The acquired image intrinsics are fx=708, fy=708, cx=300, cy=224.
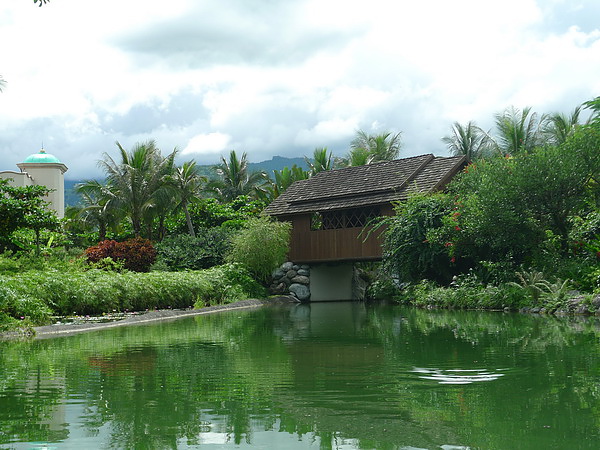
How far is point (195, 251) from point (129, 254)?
9.79 ft

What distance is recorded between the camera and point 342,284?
32.7 m

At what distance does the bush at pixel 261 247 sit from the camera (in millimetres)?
29891

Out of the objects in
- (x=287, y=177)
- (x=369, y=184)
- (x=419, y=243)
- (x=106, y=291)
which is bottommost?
(x=106, y=291)

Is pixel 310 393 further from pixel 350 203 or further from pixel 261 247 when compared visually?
pixel 261 247

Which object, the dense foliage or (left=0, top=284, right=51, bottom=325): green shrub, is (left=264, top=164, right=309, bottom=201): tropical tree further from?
(left=0, top=284, right=51, bottom=325): green shrub

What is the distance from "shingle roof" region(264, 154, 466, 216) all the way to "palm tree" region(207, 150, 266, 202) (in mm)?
14065

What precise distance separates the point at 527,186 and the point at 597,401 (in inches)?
560

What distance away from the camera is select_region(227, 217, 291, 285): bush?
29.9 meters

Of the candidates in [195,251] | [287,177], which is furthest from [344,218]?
[287,177]

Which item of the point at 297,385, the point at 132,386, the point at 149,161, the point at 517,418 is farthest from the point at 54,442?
the point at 149,161

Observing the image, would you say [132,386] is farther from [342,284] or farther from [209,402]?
[342,284]

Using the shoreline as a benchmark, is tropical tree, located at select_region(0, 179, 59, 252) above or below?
above

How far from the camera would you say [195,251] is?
3212 centimetres

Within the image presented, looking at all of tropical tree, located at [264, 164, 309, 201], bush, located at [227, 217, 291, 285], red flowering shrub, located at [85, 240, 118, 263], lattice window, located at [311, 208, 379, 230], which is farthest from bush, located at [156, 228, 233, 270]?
tropical tree, located at [264, 164, 309, 201]
